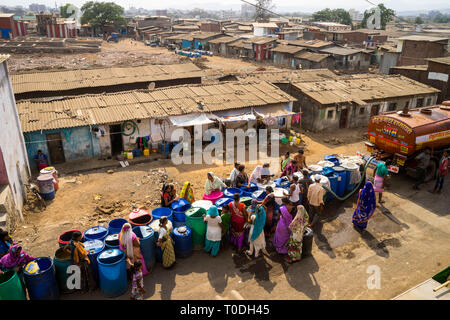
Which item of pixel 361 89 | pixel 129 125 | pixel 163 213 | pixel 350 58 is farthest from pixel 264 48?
pixel 163 213

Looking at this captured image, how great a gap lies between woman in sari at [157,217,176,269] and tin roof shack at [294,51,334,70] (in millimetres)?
34873

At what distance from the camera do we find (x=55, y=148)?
47.8ft

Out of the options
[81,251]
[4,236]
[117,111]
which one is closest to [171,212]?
[81,251]

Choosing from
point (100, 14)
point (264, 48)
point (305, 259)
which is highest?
point (100, 14)

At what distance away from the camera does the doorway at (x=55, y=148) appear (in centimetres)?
1434

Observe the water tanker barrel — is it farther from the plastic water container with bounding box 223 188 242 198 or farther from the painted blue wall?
the painted blue wall

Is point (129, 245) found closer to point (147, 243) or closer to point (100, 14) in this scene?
point (147, 243)

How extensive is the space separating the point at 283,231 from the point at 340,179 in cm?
410

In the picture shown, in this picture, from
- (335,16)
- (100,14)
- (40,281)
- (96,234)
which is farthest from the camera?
(335,16)

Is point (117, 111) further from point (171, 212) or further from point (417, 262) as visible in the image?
point (417, 262)

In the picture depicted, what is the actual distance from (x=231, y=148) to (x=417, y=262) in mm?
10367

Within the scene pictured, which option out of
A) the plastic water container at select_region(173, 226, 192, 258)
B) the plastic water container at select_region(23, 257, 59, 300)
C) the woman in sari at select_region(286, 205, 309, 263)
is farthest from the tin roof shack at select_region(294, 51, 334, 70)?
the plastic water container at select_region(23, 257, 59, 300)
